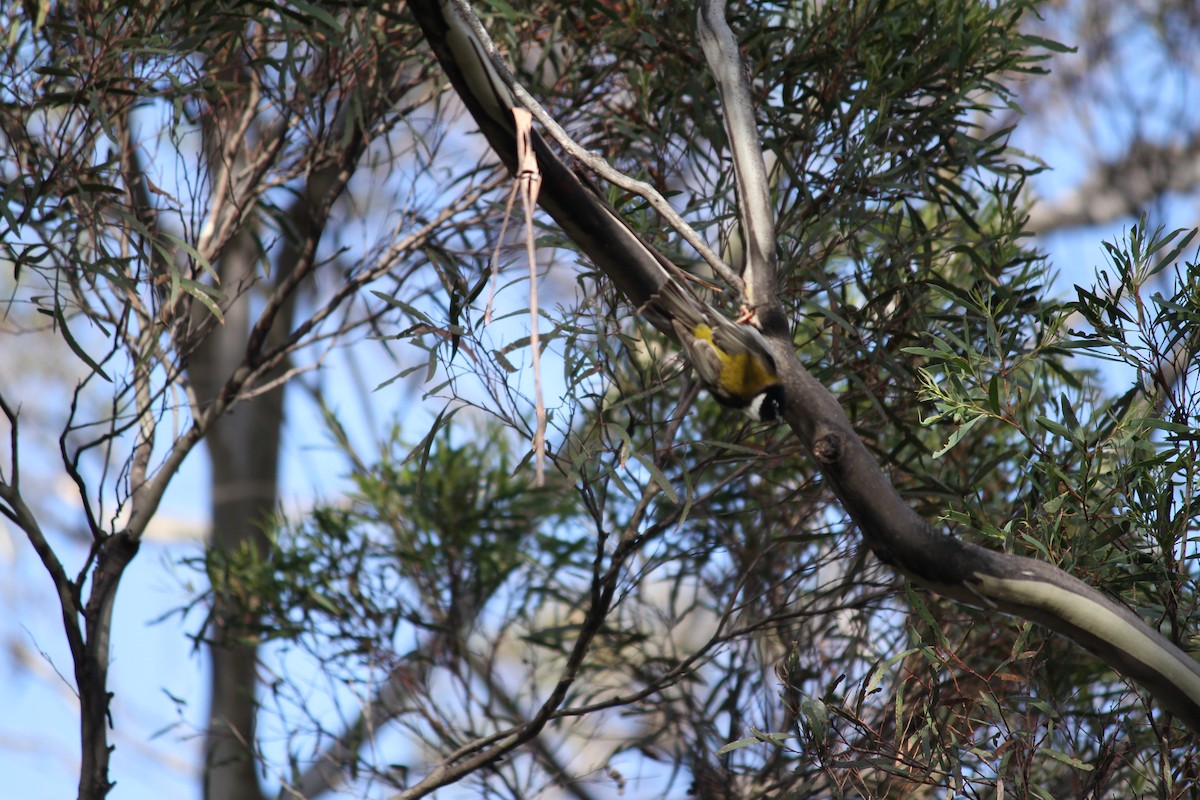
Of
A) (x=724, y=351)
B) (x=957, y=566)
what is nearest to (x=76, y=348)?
(x=724, y=351)

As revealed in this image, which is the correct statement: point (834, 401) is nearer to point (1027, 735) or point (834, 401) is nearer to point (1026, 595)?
point (1026, 595)

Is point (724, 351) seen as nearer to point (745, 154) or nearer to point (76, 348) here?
point (745, 154)

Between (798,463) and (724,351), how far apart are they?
80 cm

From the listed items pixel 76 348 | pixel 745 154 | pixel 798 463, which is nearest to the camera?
pixel 745 154

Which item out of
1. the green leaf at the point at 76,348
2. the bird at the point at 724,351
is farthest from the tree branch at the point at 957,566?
the green leaf at the point at 76,348

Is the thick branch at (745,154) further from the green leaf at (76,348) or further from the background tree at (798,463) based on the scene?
the green leaf at (76,348)

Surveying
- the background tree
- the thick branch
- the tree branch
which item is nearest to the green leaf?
the background tree

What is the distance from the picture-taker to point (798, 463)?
1608 millimetres

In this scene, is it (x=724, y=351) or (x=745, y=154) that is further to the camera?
(x=745, y=154)

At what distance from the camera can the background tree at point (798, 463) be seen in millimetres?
973

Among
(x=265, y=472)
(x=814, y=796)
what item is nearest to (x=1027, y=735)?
(x=814, y=796)

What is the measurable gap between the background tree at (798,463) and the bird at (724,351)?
126 mm

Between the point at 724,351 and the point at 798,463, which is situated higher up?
Answer: the point at 798,463

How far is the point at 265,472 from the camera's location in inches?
124
